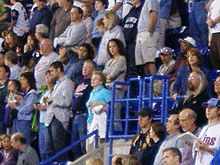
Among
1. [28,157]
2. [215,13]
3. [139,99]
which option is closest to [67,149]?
[28,157]

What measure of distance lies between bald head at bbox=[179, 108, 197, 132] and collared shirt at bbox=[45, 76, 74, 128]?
3.84 metres

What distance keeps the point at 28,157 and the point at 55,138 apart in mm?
617

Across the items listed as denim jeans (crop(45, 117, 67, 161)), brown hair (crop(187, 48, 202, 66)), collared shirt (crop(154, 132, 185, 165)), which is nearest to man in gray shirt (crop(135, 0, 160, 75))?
denim jeans (crop(45, 117, 67, 161))

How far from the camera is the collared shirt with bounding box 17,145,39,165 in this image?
1879cm

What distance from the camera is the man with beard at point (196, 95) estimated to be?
643 inches

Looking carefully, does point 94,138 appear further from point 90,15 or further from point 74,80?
point 90,15

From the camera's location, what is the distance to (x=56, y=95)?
1917cm

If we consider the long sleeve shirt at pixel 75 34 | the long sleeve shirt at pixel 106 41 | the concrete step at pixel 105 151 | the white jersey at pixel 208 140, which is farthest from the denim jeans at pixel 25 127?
the white jersey at pixel 208 140

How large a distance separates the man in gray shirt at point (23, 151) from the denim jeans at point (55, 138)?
414 millimetres

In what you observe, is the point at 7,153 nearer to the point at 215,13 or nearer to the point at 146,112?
the point at 146,112

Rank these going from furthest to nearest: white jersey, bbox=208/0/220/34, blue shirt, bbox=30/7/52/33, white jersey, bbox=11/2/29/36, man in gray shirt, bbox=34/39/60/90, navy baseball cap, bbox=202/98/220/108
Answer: white jersey, bbox=11/2/29/36 → blue shirt, bbox=30/7/52/33 → man in gray shirt, bbox=34/39/60/90 → white jersey, bbox=208/0/220/34 → navy baseball cap, bbox=202/98/220/108

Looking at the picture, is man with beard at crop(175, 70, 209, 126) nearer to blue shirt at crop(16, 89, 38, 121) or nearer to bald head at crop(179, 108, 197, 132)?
bald head at crop(179, 108, 197, 132)

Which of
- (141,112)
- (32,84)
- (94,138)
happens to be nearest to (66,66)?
(32,84)

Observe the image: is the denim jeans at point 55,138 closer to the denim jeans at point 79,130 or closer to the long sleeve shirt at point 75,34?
the denim jeans at point 79,130
